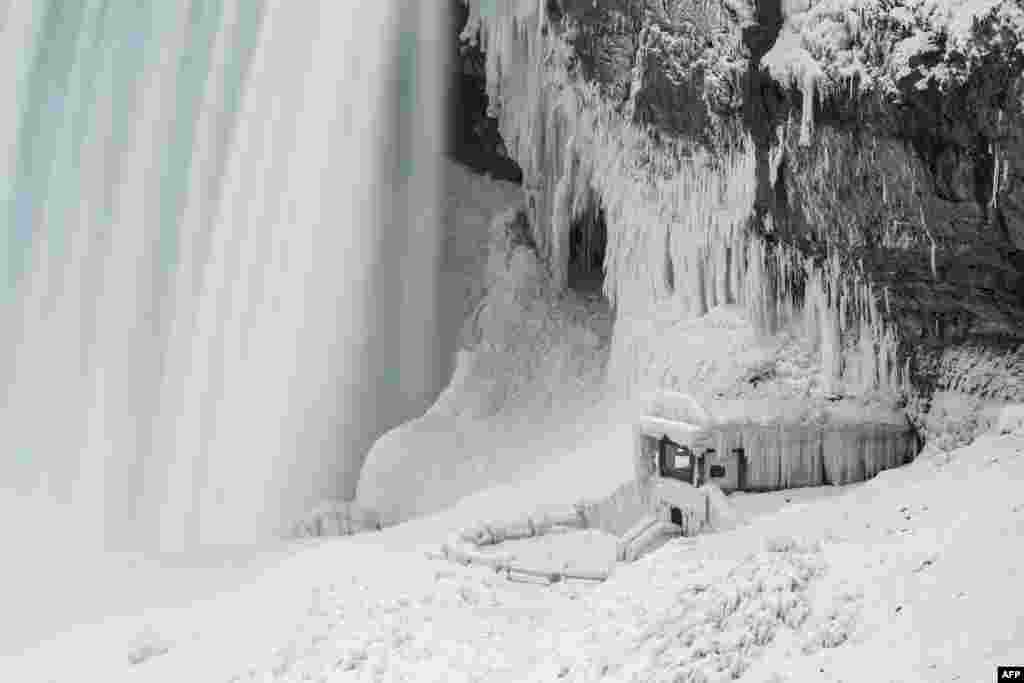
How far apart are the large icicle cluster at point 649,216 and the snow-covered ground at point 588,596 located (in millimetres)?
984

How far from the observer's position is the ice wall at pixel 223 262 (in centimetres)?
2788

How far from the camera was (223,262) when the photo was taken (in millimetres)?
28531

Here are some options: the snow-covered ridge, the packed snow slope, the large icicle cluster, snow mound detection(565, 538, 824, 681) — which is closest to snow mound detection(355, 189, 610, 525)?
the large icicle cluster

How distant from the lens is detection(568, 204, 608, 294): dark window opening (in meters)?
24.6

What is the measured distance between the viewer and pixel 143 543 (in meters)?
28.5

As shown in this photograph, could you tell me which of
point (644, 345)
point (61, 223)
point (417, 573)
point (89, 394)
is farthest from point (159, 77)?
point (417, 573)

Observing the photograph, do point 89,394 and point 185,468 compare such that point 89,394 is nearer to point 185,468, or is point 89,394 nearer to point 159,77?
point 185,468

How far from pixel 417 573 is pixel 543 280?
12.2 metres

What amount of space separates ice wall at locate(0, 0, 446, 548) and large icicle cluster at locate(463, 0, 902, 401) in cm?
441

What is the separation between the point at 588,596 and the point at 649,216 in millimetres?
9196

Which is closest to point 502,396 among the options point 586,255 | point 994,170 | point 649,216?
point 586,255

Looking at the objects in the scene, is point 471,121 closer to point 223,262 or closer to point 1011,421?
point 223,262

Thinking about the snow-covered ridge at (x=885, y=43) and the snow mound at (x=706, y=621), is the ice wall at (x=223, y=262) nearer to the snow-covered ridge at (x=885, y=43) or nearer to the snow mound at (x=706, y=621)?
the snow-covered ridge at (x=885, y=43)

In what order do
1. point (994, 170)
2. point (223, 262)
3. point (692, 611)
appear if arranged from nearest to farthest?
point (692, 611)
point (994, 170)
point (223, 262)
